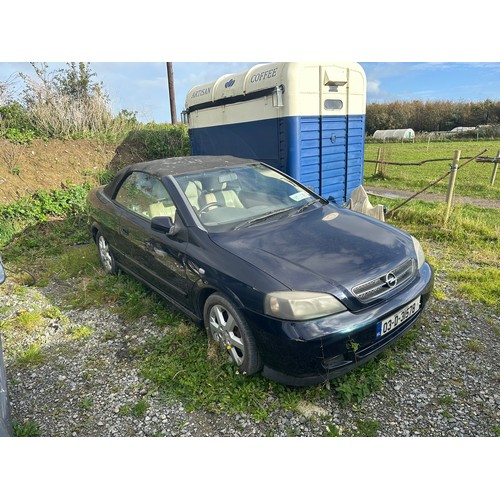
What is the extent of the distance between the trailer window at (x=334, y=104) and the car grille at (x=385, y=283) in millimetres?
4059

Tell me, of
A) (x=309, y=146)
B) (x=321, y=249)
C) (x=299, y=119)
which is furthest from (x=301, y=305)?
(x=309, y=146)

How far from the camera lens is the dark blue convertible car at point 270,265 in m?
2.32

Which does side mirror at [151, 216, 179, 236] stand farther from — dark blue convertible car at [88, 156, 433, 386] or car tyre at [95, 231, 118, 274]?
car tyre at [95, 231, 118, 274]

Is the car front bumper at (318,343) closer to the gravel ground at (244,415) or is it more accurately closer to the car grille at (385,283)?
the car grille at (385,283)

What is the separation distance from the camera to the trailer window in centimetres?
605

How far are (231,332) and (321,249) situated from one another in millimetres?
903

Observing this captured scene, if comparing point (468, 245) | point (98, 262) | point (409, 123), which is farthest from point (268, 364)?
point (409, 123)

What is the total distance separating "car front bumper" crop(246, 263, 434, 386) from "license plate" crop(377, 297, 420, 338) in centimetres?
3

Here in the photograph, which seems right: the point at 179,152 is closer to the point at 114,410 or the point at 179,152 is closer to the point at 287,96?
the point at 287,96

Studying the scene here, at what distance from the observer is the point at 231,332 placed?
2707 mm

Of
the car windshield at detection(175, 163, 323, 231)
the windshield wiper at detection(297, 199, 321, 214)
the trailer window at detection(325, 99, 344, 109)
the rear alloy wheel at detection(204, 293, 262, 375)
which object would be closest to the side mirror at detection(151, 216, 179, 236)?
the car windshield at detection(175, 163, 323, 231)

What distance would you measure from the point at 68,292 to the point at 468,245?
17.9 feet

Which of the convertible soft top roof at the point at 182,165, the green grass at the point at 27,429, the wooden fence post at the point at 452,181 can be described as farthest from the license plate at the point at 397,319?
the wooden fence post at the point at 452,181

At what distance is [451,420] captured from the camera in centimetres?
237
